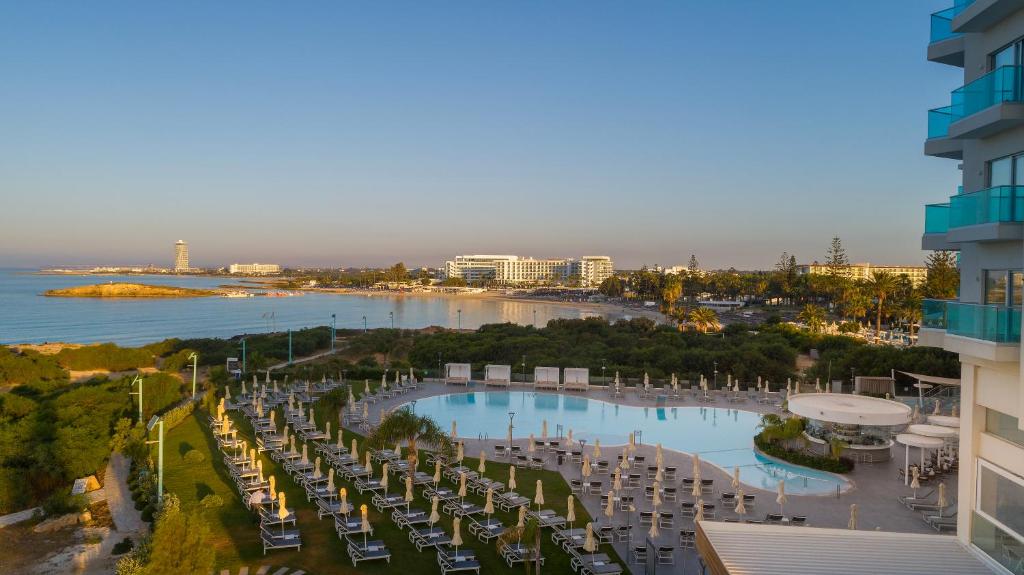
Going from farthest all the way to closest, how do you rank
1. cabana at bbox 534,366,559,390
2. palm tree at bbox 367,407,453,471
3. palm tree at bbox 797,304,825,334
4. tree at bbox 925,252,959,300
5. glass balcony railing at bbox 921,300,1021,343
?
1. tree at bbox 925,252,959,300
2. palm tree at bbox 797,304,825,334
3. cabana at bbox 534,366,559,390
4. palm tree at bbox 367,407,453,471
5. glass balcony railing at bbox 921,300,1021,343

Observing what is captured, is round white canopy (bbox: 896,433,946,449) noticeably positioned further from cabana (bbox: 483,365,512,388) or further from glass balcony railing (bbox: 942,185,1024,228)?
cabana (bbox: 483,365,512,388)

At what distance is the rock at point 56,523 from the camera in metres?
12.1

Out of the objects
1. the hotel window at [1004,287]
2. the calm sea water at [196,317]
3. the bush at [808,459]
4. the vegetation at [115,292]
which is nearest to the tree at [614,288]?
the calm sea water at [196,317]

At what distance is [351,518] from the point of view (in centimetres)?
1164

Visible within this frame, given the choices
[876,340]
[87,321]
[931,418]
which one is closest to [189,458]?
[931,418]

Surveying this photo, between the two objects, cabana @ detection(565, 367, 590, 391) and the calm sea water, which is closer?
cabana @ detection(565, 367, 590, 391)

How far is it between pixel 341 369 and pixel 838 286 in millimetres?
55404

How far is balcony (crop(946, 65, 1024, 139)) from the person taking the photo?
22.6 ft

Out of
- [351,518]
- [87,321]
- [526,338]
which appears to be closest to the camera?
[351,518]

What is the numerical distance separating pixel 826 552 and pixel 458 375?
21165 millimetres

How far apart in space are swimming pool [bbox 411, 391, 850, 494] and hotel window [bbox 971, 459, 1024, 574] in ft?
23.5

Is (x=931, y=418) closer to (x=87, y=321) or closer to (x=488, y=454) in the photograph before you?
(x=488, y=454)

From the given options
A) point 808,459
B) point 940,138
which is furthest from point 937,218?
point 808,459

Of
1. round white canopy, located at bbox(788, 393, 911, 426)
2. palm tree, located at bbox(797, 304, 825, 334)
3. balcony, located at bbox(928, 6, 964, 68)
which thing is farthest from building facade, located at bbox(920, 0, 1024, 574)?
palm tree, located at bbox(797, 304, 825, 334)
